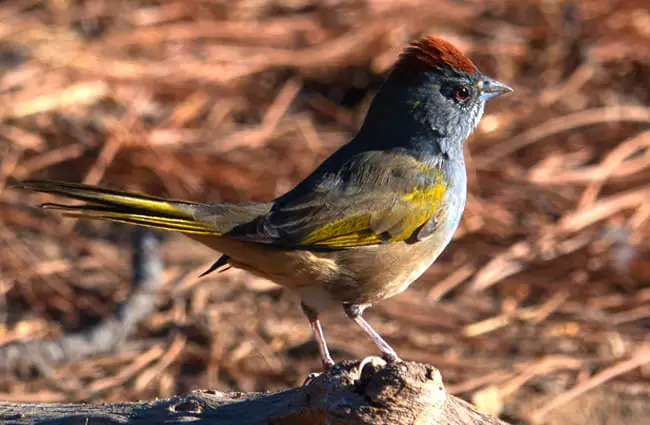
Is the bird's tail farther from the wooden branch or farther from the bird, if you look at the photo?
the wooden branch

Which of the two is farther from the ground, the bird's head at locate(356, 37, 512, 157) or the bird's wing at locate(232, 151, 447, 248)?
the bird's head at locate(356, 37, 512, 157)

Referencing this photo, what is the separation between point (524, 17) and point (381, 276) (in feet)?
17.3

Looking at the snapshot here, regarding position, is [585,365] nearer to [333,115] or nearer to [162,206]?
[333,115]

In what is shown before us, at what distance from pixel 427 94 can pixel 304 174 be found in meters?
2.63

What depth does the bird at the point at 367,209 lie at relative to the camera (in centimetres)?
385

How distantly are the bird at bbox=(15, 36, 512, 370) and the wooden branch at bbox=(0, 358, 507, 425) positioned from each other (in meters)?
0.45

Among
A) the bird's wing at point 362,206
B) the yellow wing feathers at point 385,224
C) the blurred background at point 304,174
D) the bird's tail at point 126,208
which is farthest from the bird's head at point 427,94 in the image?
the blurred background at point 304,174

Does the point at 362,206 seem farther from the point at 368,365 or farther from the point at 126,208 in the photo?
the point at 368,365

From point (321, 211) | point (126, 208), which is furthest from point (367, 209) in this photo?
point (126, 208)

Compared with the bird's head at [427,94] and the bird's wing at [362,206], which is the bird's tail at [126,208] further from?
the bird's head at [427,94]

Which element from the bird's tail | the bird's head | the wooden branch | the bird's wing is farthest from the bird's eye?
the wooden branch

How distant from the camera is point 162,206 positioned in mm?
3732

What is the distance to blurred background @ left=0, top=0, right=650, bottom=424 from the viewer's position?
237 inches

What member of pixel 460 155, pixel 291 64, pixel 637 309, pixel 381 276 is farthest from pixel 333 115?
pixel 381 276
